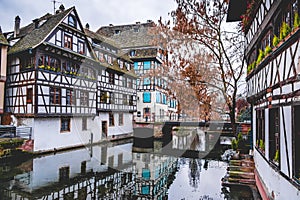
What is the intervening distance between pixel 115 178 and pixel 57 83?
9.26 m

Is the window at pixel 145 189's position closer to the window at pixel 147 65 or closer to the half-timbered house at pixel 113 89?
the half-timbered house at pixel 113 89

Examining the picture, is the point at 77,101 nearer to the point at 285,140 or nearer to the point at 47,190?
the point at 47,190

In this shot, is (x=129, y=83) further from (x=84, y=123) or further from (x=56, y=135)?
(x=56, y=135)

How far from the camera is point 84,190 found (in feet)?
28.7

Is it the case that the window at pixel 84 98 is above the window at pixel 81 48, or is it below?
below

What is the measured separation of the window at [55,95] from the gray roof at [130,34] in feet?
54.2

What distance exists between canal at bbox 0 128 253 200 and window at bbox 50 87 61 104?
11.7 feet

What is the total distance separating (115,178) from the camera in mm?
10336

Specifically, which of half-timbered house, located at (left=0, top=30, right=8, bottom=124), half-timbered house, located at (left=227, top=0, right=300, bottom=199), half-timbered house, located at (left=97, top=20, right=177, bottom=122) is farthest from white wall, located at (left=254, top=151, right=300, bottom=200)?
half-timbered house, located at (left=97, top=20, right=177, bottom=122)

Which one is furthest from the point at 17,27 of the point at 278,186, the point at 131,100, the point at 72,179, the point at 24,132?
the point at 278,186

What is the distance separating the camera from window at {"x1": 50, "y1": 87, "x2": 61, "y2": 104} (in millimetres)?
16719

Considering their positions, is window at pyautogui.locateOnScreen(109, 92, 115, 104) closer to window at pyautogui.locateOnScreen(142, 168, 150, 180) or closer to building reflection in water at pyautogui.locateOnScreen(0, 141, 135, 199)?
building reflection in water at pyautogui.locateOnScreen(0, 141, 135, 199)

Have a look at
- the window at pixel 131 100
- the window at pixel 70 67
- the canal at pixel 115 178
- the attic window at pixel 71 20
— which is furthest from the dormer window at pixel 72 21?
the window at pixel 131 100

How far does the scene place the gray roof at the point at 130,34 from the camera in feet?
107
